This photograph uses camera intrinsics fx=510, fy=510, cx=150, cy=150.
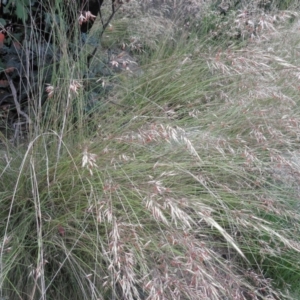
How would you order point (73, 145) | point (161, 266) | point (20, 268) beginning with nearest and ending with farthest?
point (161, 266)
point (20, 268)
point (73, 145)

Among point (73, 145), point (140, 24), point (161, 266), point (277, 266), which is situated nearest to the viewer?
point (161, 266)

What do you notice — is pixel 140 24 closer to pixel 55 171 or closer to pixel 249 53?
pixel 249 53

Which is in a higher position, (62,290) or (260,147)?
(260,147)

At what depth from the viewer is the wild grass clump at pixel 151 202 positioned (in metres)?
1.65

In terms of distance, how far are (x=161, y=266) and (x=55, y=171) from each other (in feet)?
1.81

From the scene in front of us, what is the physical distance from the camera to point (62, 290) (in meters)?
1.86

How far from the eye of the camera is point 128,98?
8.65 ft

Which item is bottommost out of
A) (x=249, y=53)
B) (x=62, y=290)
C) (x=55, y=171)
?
(x=62, y=290)

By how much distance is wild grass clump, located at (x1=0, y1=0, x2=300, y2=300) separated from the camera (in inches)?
65.1

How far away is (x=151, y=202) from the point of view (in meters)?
1.59

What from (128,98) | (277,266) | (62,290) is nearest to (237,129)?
(128,98)

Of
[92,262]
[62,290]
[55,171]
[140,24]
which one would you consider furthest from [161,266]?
[140,24]

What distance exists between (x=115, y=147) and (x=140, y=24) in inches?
68.4

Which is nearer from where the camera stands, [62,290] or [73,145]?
[62,290]
